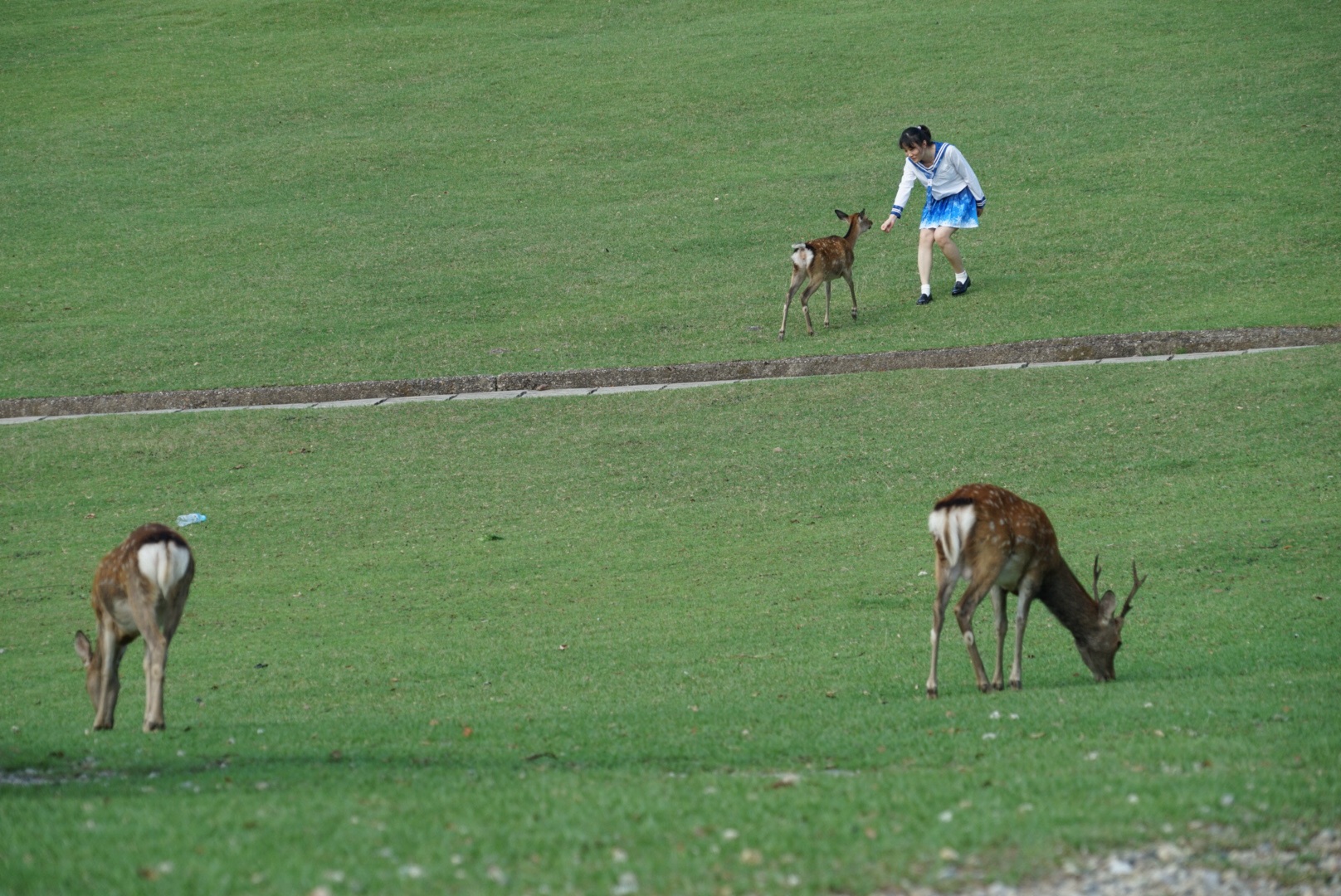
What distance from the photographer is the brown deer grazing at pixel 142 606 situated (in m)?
8.11

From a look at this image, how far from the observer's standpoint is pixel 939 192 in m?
20.1

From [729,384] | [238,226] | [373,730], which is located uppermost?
[238,226]

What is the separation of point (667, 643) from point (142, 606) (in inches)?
147

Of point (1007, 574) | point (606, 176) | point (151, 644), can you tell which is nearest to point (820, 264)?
point (606, 176)

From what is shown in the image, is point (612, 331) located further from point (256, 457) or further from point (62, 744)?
point (62, 744)

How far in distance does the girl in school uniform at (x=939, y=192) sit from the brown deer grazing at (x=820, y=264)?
2.14 ft

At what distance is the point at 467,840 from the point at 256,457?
458 inches

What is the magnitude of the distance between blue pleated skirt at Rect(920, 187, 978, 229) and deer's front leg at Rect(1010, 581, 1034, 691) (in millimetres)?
11717

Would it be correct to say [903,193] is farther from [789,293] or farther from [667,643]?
[667,643]

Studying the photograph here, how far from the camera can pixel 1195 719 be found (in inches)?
293

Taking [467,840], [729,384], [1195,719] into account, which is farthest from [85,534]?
[1195,719]

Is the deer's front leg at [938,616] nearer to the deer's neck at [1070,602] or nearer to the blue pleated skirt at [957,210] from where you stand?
the deer's neck at [1070,602]

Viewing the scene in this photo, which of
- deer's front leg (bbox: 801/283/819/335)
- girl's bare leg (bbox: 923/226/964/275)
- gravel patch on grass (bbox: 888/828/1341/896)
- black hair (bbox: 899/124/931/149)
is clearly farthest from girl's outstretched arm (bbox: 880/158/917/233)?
gravel patch on grass (bbox: 888/828/1341/896)

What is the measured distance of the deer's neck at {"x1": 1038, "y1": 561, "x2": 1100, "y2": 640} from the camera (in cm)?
910
